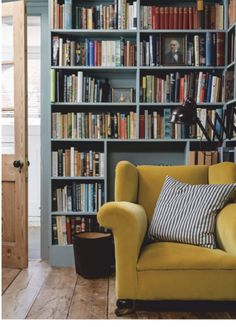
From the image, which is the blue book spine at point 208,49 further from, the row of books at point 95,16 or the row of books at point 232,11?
the row of books at point 95,16

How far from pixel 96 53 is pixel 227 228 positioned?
207 centimetres

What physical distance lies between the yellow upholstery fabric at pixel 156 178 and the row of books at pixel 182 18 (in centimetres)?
138

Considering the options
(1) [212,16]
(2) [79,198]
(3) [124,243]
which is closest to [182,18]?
(1) [212,16]

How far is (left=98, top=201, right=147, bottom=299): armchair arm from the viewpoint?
2451 mm

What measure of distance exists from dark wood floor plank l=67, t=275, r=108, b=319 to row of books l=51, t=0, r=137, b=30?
7.02 feet

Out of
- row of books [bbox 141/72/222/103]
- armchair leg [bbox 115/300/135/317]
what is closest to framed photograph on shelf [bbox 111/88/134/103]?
row of books [bbox 141/72/222/103]

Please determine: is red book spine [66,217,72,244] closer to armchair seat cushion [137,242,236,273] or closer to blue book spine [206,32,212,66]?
armchair seat cushion [137,242,236,273]

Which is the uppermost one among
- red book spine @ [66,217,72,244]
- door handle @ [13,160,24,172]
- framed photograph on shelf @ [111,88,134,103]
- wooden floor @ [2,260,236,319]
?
framed photograph on shelf @ [111,88,134,103]

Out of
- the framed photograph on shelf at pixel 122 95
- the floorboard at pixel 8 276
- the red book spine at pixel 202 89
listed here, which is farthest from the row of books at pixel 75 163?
the red book spine at pixel 202 89

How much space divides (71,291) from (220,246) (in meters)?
1.08

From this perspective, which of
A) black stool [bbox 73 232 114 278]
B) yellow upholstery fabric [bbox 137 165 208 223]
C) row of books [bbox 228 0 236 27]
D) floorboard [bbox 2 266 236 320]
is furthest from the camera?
row of books [bbox 228 0 236 27]

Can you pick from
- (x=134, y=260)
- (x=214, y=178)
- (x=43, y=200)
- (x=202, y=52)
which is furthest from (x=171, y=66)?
(x=134, y=260)

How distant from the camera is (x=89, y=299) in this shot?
9.27ft

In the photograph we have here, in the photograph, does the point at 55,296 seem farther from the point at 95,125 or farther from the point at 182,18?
the point at 182,18
